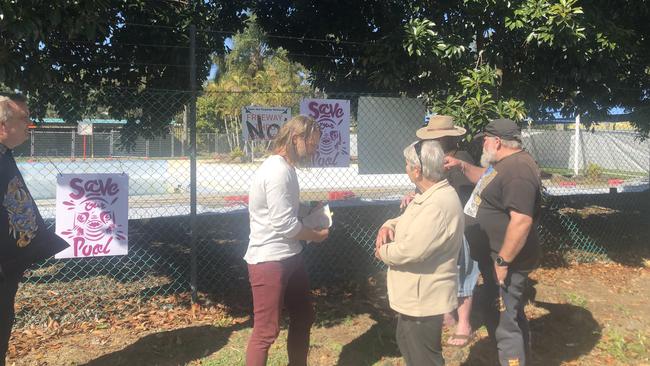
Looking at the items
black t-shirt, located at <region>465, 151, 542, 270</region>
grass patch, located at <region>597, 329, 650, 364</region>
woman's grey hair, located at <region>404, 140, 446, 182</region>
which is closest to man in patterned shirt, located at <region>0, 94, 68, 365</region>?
woman's grey hair, located at <region>404, 140, 446, 182</region>

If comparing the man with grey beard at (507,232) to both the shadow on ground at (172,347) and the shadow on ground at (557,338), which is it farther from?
the shadow on ground at (172,347)

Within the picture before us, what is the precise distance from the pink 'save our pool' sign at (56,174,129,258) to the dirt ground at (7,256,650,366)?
2.35 feet

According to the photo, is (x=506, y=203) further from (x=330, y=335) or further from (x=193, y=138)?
(x=193, y=138)

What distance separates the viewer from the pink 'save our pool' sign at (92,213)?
12.2ft

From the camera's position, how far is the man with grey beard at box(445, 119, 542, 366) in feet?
9.86

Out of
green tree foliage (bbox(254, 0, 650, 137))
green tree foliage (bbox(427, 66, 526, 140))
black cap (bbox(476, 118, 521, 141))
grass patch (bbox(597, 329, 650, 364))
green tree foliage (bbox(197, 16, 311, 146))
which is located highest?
green tree foliage (bbox(197, 16, 311, 146))

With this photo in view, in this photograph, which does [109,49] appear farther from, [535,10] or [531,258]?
[531,258]

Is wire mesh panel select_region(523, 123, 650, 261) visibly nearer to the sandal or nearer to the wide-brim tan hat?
the sandal

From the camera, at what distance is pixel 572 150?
21781 millimetres

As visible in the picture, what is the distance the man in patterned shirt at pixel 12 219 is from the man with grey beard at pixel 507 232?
8.90 ft

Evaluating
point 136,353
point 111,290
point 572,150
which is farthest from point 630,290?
point 572,150

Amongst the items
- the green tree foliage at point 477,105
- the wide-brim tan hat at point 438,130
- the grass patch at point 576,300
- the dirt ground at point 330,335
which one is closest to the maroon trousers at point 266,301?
the dirt ground at point 330,335

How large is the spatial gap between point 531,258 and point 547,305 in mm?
2006

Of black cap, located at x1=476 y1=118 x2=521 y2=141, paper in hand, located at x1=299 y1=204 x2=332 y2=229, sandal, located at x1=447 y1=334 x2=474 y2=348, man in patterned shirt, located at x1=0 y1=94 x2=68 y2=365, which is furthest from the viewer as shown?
sandal, located at x1=447 y1=334 x2=474 y2=348
